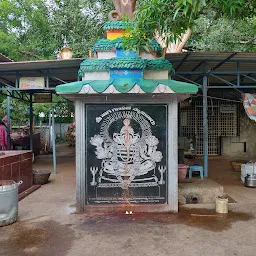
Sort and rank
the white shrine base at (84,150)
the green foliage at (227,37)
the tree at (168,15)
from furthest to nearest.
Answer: the green foliage at (227,37) → the white shrine base at (84,150) → the tree at (168,15)

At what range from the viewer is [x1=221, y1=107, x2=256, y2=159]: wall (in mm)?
13680

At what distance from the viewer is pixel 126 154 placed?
5.95 m

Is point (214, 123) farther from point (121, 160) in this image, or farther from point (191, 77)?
point (121, 160)

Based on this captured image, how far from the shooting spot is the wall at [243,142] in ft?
44.9

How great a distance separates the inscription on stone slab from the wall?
8661 millimetres

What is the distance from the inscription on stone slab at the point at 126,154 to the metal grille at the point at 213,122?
7962mm

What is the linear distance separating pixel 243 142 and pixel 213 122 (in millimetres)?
1668

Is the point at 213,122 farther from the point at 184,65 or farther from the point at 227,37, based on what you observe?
the point at 184,65

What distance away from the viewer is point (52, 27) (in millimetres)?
16312

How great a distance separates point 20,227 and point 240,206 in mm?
4437

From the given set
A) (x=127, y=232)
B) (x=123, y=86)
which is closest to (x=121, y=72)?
(x=123, y=86)

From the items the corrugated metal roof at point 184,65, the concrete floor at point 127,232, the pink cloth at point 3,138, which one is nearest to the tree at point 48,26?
the corrugated metal roof at point 184,65

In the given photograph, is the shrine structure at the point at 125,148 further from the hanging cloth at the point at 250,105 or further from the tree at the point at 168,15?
the hanging cloth at the point at 250,105

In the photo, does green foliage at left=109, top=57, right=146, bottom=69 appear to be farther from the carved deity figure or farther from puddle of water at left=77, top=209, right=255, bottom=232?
puddle of water at left=77, top=209, right=255, bottom=232
